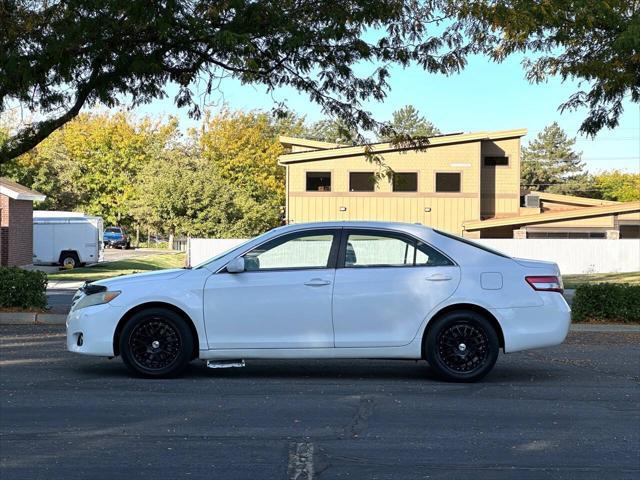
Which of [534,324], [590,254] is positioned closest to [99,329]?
[534,324]

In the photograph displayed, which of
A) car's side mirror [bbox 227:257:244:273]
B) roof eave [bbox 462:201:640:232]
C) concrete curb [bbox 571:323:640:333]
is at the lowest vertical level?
concrete curb [bbox 571:323:640:333]

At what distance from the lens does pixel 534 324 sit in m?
9.14

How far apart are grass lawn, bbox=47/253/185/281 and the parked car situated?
18.5 m

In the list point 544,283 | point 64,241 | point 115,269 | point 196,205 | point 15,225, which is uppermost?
point 196,205

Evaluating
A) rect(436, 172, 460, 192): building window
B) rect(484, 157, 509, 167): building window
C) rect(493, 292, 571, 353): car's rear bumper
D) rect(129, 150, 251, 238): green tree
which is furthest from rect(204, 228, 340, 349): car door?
rect(129, 150, 251, 238): green tree

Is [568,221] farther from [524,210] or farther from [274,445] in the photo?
[274,445]

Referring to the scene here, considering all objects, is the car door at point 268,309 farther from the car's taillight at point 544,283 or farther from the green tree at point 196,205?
the green tree at point 196,205

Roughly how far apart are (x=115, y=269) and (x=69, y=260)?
4138mm

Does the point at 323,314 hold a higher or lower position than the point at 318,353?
higher

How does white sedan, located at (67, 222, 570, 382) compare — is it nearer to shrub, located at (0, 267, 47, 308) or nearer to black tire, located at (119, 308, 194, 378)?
black tire, located at (119, 308, 194, 378)

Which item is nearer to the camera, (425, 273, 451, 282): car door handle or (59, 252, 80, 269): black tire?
(425, 273, 451, 282): car door handle

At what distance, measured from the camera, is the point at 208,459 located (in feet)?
19.9

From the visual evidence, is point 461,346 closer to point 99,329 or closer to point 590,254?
point 99,329

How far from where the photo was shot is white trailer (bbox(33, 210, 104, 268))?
136 feet
